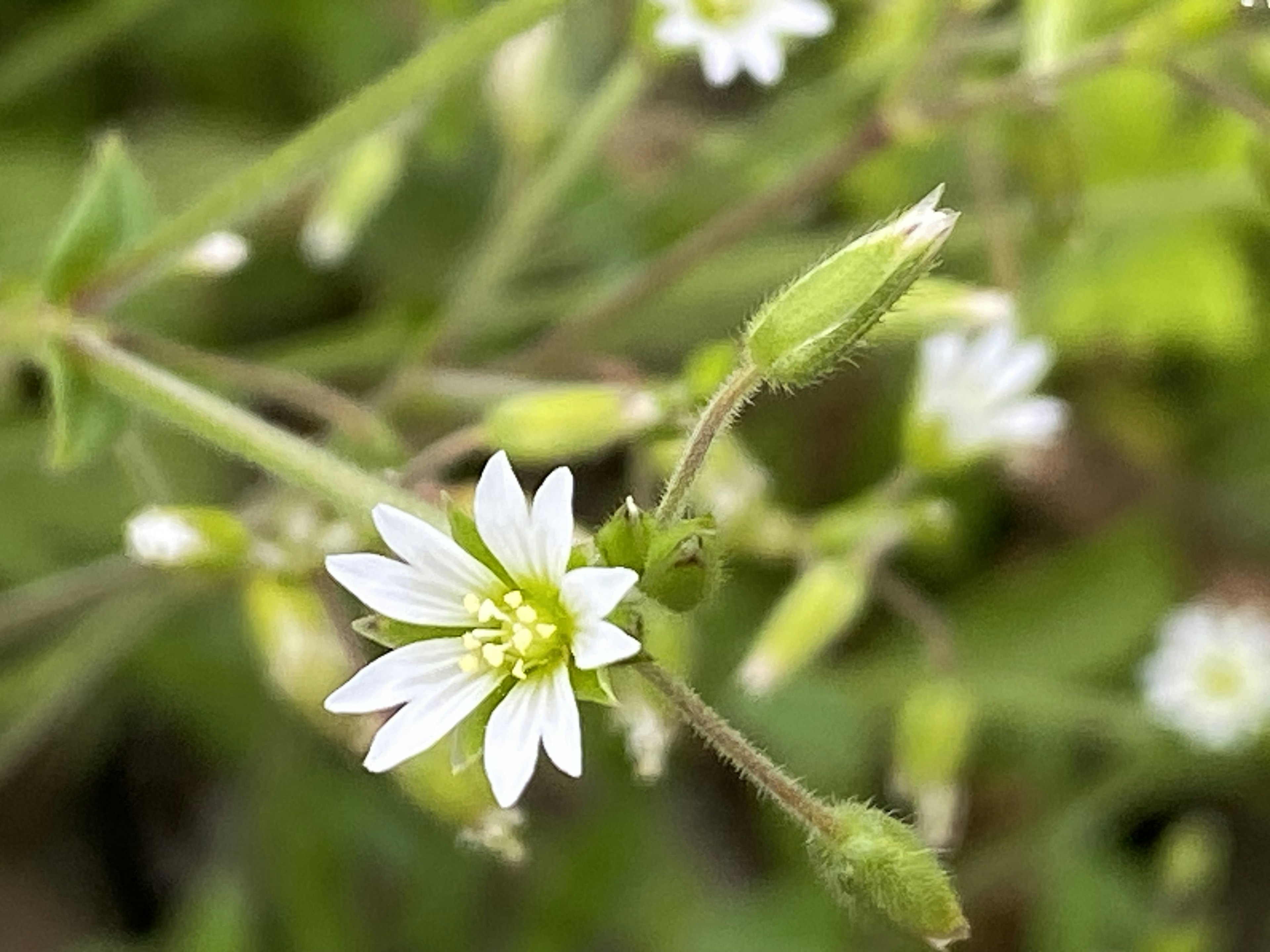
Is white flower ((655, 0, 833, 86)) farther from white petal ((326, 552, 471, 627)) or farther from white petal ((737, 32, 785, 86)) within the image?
white petal ((326, 552, 471, 627))

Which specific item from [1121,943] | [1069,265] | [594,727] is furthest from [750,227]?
[1121,943]

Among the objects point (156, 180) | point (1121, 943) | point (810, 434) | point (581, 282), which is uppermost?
point (156, 180)

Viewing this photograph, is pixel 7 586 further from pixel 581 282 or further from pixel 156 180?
pixel 581 282

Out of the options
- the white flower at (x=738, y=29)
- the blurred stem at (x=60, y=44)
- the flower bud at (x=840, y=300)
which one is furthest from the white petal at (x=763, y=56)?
the blurred stem at (x=60, y=44)

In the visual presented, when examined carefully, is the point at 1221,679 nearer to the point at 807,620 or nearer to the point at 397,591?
the point at 807,620

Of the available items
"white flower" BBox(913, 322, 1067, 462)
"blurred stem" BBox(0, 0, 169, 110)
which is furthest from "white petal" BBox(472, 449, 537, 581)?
"blurred stem" BBox(0, 0, 169, 110)

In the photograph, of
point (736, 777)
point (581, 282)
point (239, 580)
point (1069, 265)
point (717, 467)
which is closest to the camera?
point (239, 580)

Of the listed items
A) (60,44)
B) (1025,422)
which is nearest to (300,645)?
(1025,422)
